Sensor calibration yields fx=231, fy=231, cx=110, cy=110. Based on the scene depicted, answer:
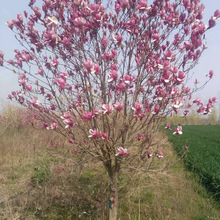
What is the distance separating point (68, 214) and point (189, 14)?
3290 mm

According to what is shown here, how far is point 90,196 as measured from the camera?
153 inches

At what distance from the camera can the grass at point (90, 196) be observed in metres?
3.55

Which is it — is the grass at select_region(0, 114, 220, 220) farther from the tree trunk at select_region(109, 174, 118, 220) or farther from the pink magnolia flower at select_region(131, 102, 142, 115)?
the pink magnolia flower at select_region(131, 102, 142, 115)

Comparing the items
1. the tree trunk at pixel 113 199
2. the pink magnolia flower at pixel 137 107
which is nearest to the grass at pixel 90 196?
the tree trunk at pixel 113 199

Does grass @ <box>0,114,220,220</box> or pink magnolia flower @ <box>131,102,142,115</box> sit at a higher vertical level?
pink magnolia flower @ <box>131,102,142,115</box>

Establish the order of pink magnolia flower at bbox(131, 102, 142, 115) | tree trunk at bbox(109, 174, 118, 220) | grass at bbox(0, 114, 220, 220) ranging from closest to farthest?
pink magnolia flower at bbox(131, 102, 142, 115), tree trunk at bbox(109, 174, 118, 220), grass at bbox(0, 114, 220, 220)

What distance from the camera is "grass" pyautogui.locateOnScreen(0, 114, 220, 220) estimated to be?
11.6 ft

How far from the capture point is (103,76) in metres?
2.54

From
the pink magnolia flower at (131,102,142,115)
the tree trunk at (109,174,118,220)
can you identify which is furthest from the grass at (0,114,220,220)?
the pink magnolia flower at (131,102,142,115)

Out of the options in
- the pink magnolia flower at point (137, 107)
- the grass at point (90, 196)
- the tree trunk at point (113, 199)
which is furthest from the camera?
the grass at point (90, 196)

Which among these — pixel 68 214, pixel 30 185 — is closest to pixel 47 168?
pixel 30 185

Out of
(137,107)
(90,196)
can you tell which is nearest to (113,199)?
(90,196)

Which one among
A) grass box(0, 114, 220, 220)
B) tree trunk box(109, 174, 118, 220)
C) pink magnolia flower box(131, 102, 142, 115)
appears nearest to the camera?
pink magnolia flower box(131, 102, 142, 115)

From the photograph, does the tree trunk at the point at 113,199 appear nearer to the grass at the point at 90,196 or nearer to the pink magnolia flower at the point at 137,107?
the grass at the point at 90,196
